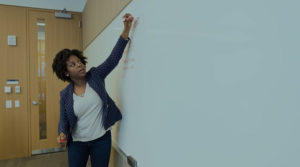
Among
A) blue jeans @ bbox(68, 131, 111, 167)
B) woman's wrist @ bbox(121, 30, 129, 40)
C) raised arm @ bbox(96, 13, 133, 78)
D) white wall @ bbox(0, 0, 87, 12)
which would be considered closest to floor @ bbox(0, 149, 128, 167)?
blue jeans @ bbox(68, 131, 111, 167)

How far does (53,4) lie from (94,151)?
283cm

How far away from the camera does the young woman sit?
1361mm

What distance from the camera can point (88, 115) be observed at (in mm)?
1382

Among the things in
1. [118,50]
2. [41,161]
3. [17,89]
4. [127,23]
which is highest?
[127,23]

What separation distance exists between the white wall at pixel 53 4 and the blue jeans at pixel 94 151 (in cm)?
271

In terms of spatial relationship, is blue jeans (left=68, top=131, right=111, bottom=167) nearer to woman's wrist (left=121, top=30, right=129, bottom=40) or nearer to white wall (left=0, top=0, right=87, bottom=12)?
woman's wrist (left=121, top=30, right=129, bottom=40)

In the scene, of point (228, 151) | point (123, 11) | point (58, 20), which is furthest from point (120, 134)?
point (58, 20)

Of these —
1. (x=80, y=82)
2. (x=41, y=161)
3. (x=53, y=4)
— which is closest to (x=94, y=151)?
(x=80, y=82)

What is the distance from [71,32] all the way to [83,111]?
98.5 inches

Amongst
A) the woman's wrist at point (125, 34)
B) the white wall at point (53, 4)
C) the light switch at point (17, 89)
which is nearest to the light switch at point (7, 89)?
the light switch at point (17, 89)

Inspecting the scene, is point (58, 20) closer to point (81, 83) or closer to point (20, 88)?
point (20, 88)

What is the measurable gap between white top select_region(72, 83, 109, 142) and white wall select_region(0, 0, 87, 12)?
2545 mm

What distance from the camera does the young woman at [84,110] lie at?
1361 millimetres

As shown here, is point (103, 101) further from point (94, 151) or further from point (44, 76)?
point (44, 76)
